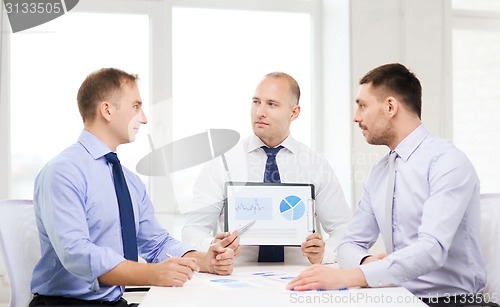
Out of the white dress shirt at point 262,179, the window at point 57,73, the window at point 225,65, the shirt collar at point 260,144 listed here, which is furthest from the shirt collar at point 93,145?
the window at point 225,65

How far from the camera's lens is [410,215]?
2.29 metres

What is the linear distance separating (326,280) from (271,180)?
1.05 m

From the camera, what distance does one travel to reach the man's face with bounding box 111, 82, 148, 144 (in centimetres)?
245

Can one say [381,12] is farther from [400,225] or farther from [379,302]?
[379,302]

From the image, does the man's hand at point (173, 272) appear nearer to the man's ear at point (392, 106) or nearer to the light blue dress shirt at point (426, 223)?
the light blue dress shirt at point (426, 223)

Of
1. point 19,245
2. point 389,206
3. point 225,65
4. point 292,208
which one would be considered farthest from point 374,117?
point 225,65

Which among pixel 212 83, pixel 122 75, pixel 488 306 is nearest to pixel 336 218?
A: pixel 488 306

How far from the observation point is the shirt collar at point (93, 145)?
238cm

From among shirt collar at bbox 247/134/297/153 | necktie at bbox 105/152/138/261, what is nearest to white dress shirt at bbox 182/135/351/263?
shirt collar at bbox 247/134/297/153

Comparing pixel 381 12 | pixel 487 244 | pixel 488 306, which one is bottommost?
pixel 488 306

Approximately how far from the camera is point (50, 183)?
7.20 ft

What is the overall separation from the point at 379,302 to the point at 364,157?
2497mm

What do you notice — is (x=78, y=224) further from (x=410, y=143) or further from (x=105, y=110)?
(x=410, y=143)

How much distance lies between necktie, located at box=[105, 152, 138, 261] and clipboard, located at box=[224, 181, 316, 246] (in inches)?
15.8
